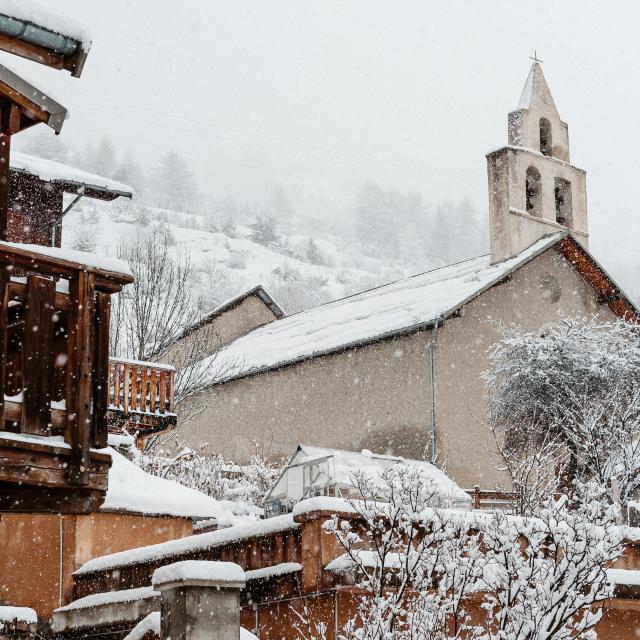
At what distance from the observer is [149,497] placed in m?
13.2

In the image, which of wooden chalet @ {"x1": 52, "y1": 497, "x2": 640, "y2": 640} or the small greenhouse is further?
the small greenhouse

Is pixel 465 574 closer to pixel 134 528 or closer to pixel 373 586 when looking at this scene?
pixel 373 586

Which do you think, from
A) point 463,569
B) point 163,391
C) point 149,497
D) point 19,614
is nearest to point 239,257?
point 163,391

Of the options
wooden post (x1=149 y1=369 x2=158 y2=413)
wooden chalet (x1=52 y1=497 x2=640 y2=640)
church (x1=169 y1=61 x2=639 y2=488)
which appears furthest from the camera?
church (x1=169 y1=61 x2=639 y2=488)

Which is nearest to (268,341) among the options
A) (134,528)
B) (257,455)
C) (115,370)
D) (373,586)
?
(257,455)

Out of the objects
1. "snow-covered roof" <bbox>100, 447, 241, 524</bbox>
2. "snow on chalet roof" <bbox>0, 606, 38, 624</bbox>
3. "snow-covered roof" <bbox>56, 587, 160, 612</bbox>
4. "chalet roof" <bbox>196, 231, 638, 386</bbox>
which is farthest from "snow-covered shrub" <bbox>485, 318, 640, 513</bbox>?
"snow on chalet roof" <bbox>0, 606, 38, 624</bbox>

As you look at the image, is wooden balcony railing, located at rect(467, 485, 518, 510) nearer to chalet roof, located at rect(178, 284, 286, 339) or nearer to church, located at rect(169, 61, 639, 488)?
church, located at rect(169, 61, 639, 488)

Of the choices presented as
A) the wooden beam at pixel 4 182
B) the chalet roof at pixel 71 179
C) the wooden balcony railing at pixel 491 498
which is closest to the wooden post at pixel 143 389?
the chalet roof at pixel 71 179

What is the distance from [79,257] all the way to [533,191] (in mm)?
22616

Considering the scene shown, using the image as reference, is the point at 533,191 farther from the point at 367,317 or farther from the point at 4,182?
the point at 4,182

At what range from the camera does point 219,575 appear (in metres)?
7.32

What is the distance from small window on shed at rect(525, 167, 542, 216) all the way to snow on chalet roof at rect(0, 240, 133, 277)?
2183 centimetres

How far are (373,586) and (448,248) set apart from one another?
117 metres

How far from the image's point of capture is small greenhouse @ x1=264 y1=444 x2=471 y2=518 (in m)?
18.3
